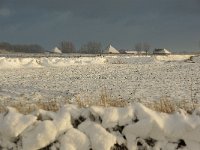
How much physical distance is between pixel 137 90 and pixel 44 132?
1182 centimetres

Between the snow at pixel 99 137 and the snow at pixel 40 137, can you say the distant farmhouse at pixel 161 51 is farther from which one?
the snow at pixel 40 137

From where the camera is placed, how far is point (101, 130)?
260 inches

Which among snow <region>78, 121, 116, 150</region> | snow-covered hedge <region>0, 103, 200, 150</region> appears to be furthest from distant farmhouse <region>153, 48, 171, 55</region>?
snow <region>78, 121, 116, 150</region>

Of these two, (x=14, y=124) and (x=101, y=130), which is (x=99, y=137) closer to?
(x=101, y=130)

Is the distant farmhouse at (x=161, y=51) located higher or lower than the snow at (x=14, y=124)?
lower

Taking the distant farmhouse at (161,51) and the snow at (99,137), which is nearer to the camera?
the snow at (99,137)

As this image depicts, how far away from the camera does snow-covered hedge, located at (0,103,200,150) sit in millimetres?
6602

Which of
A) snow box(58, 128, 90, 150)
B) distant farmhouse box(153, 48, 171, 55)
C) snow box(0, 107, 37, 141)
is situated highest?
snow box(0, 107, 37, 141)

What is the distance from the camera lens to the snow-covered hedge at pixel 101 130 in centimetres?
660

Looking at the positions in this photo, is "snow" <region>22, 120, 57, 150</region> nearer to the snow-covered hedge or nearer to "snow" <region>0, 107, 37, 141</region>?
the snow-covered hedge

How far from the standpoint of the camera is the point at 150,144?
6.78m

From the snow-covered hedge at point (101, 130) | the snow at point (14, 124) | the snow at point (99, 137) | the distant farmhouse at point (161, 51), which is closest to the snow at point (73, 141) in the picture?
the snow-covered hedge at point (101, 130)

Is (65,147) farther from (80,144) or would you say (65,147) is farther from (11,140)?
(11,140)

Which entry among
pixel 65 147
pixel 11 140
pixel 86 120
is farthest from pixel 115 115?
pixel 11 140
